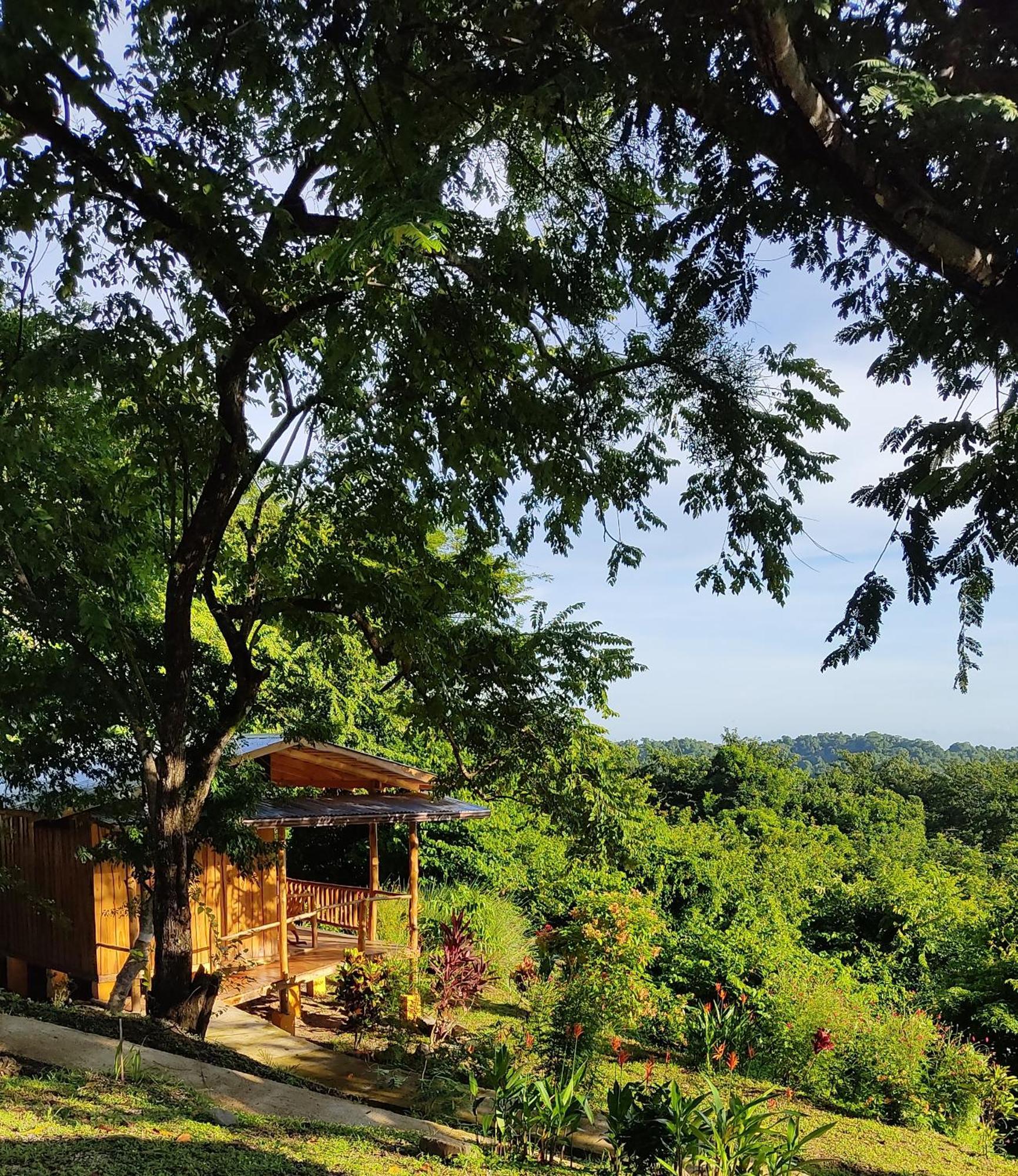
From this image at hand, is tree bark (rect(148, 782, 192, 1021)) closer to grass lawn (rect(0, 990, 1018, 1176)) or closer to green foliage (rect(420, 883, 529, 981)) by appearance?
grass lawn (rect(0, 990, 1018, 1176))

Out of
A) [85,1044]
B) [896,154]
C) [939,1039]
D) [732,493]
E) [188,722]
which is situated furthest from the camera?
[939,1039]

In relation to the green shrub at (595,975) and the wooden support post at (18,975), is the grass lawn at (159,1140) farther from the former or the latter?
the wooden support post at (18,975)

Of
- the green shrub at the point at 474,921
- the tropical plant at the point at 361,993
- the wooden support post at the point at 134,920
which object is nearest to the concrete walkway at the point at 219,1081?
the wooden support post at the point at 134,920

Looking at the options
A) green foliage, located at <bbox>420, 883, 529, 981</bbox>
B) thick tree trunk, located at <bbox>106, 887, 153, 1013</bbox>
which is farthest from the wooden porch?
thick tree trunk, located at <bbox>106, 887, 153, 1013</bbox>

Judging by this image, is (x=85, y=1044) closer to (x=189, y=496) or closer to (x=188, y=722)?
(x=188, y=722)

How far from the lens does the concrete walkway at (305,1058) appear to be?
28.3 ft

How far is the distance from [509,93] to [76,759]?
6746 millimetres

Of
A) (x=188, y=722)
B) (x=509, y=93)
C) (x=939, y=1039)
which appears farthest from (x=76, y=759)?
(x=939, y=1039)

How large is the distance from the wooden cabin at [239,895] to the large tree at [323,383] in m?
2.73

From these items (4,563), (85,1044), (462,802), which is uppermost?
(4,563)

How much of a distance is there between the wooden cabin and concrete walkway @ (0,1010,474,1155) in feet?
10.7

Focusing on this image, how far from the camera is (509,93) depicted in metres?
3.41

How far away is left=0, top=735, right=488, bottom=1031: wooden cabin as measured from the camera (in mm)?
10594

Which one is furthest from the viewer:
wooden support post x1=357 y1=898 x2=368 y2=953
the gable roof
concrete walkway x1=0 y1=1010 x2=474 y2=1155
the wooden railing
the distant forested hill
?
the distant forested hill
